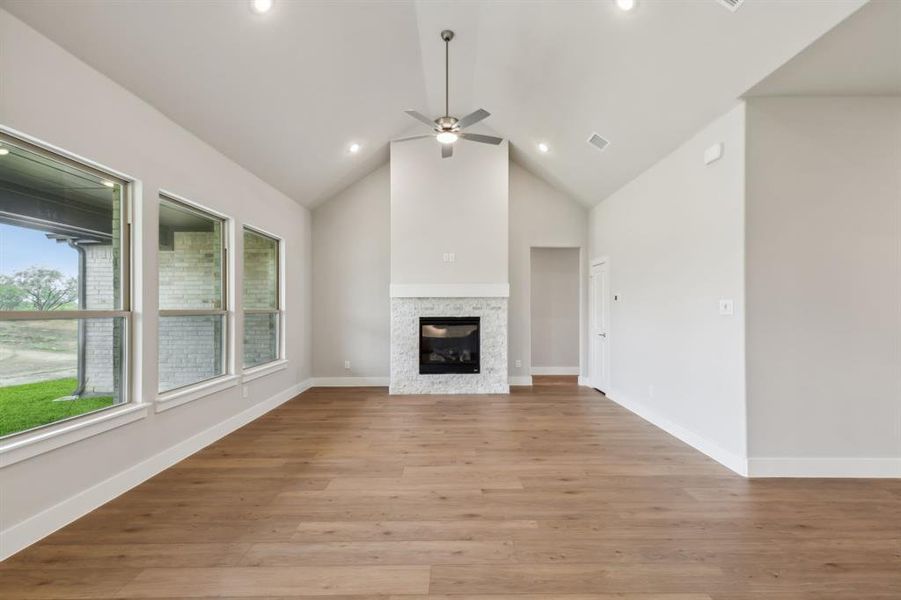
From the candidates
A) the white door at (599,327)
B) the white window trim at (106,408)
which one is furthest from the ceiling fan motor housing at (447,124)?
the white door at (599,327)

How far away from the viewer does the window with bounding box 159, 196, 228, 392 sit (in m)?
3.27

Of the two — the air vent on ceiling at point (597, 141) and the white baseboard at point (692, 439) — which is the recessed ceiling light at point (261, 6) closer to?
the air vent on ceiling at point (597, 141)

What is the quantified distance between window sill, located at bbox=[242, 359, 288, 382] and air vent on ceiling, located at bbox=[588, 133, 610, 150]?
183 inches

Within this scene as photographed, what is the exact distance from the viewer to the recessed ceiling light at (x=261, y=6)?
274 cm

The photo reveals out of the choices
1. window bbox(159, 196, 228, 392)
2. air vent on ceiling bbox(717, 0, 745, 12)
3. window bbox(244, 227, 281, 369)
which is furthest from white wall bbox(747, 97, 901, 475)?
window bbox(244, 227, 281, 369)

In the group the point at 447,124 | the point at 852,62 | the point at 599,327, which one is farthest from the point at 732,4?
the point at 599,327

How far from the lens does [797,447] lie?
9.62ft

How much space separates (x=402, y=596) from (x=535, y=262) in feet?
19.9

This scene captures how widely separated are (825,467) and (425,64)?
5.12 m

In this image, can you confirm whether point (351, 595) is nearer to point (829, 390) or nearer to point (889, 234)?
point (829, 390)

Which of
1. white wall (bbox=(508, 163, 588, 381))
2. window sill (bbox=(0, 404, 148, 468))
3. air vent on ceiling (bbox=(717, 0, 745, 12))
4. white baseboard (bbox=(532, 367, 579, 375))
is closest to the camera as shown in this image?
window sill (bbox=(0, 404, 148, 468))

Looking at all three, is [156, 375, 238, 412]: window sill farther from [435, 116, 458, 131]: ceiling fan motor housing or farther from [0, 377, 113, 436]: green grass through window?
[435, 116, 458, 131]: ceiling fan motor housing

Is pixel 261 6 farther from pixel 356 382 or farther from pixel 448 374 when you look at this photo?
pixel 356 382

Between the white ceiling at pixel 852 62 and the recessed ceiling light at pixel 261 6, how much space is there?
346cm
